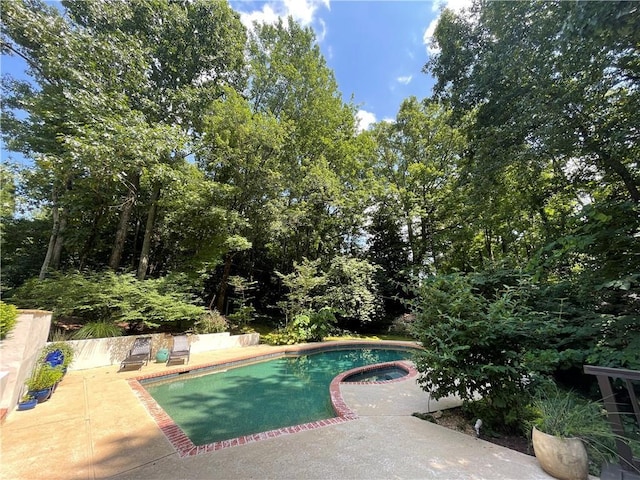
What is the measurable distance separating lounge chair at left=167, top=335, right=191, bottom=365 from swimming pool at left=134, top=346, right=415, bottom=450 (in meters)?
0.57

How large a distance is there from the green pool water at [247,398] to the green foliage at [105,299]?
266cm

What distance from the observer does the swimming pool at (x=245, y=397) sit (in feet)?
13.9

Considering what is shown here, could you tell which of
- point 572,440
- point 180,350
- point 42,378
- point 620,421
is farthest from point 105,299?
point 620,421

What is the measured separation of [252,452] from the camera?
9.80ft

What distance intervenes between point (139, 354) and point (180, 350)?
96 centimetres

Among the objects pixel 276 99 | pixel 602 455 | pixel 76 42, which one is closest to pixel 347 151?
pixel 276 99

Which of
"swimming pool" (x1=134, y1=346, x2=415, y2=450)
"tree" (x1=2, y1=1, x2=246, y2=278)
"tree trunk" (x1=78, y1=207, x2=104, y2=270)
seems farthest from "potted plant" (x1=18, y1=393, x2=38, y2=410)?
"tree trunk" (x1=78, y1=207, x2=104, y2=270)

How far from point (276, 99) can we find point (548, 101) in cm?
1248

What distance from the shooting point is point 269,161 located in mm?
12234

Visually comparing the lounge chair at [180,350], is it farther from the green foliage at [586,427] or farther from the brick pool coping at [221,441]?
the green foliage at [586,427]

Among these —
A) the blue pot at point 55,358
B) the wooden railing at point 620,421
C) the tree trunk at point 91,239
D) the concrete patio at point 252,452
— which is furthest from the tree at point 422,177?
the blue pot at point 55,358

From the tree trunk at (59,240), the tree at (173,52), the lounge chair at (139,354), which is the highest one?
the tree at (173,52)

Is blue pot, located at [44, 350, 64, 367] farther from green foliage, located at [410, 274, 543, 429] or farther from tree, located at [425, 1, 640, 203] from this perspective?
tree, located at [425, 1, 640, 203]

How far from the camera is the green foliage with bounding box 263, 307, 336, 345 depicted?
34.9 feet
